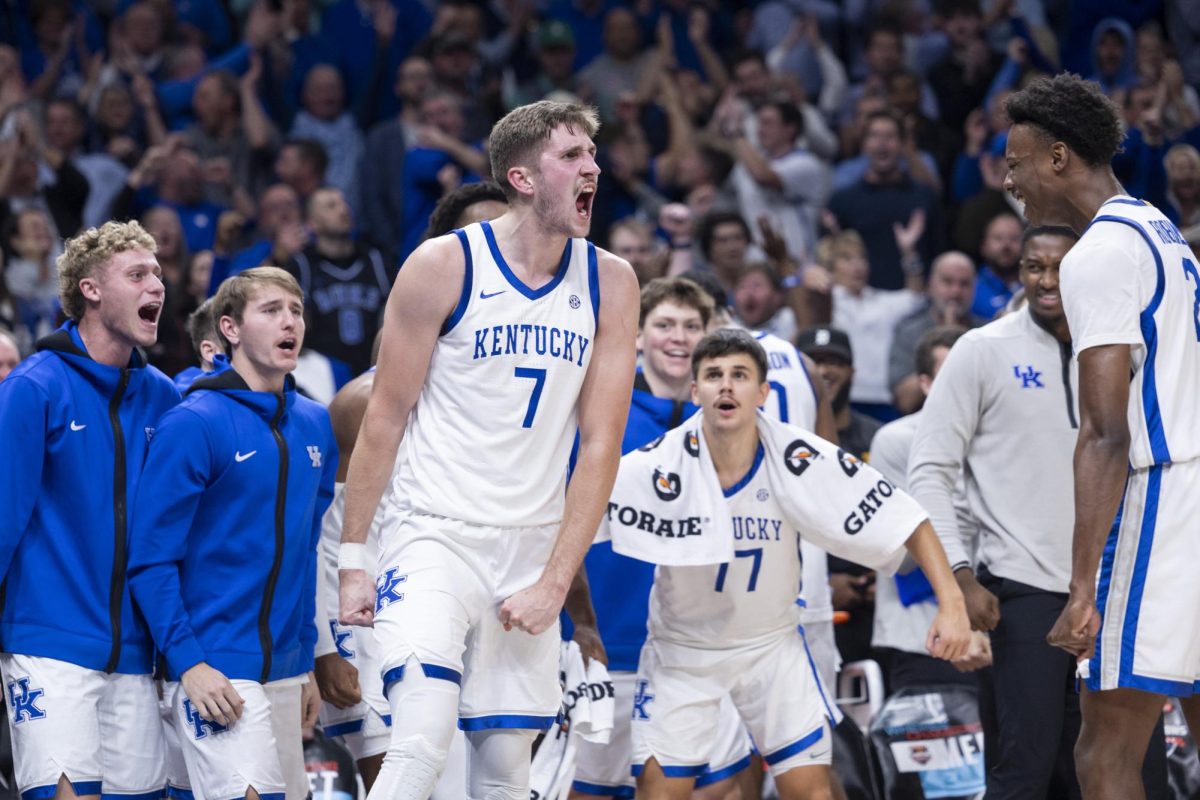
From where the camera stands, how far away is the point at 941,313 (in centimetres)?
1035

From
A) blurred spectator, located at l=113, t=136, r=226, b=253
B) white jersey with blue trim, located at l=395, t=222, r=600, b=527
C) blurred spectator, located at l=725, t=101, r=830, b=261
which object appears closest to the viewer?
white jersey with blue trim, located at l=395, t=222, r=600, b=527

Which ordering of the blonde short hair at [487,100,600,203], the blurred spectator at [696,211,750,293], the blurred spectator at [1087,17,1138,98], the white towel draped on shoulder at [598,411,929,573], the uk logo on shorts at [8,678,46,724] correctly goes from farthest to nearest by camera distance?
1. the blurred spectator at [1087,17,1138,98]
2. the blurred spectator at [696,211,750,293]
3. the white towel draped on shoulder at [598,411,929,573]
4. the uk logo on shorts at [8,678,46,724]
5. the blonde short hair at [487,100,600,203]

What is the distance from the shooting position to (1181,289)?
4875 mm

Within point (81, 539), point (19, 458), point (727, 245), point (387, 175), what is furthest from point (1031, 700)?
point (387, 175)

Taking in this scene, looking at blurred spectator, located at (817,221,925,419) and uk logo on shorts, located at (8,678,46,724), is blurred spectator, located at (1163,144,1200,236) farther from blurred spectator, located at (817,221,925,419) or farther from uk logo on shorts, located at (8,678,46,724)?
uk logo on shorts, located at (8,678,46,724)

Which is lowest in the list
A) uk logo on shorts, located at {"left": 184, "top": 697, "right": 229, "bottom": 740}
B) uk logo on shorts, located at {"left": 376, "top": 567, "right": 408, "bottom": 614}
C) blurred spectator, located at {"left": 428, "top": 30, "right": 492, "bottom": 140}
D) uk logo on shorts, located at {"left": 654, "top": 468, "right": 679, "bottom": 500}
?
uk logo on shorts, located at {"left": 184, "top": 697, "right": 229, "bottom": 740}

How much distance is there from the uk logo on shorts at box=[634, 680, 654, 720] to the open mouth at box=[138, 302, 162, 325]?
2387 mm

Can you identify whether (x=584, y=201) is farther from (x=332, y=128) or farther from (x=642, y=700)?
(x=332, y=128)

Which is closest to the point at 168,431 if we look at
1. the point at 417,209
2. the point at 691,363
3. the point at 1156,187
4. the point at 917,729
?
the point at 691,363

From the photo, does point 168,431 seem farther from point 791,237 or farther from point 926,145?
point 926,145

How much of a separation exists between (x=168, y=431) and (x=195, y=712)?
92 centimetres

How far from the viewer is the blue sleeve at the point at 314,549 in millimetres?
5805

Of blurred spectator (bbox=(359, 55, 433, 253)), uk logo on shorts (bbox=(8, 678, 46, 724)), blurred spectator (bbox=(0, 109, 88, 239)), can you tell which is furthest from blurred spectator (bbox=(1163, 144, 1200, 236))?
uk logo on shorts (bbox=(8, 678, 46, 724))

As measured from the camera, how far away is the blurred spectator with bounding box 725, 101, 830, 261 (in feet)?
39.7
